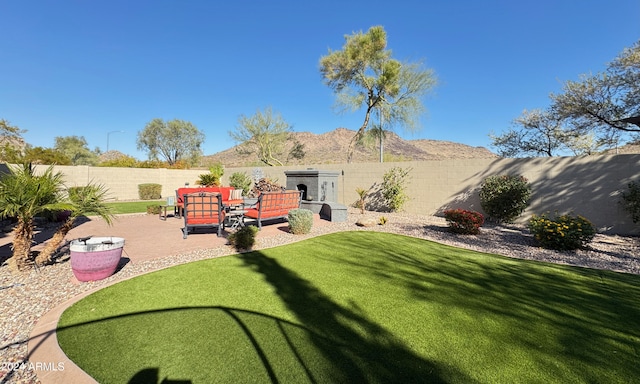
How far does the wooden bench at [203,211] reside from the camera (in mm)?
7277

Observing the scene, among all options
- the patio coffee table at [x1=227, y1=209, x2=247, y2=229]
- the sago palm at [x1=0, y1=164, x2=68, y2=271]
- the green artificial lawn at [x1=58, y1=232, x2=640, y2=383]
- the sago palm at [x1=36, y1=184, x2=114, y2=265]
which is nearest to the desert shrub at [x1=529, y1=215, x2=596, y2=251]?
the green artificial lawn at [x1=58, y1=232, x2=640, y2=383]

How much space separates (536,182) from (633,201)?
2405mm

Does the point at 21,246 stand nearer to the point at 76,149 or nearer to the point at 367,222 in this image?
the point at 367,222

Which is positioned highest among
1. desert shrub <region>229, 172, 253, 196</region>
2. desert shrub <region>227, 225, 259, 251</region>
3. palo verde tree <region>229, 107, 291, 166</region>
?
palo verde tree <region>229, 107, 291, 166</region>

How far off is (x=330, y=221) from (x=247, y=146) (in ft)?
79.0

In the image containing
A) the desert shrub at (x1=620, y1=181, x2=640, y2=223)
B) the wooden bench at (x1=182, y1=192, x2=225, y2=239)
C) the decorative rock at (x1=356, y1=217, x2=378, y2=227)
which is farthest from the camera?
the decorative rock at (x1=356, y1=217, x2=378, y2=227)

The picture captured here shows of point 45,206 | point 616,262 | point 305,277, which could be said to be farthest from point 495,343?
point 45,206

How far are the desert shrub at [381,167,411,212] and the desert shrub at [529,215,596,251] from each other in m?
6.18

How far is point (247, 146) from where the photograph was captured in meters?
31.6

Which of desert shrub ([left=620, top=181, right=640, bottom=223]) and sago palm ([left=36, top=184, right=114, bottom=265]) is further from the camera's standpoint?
desert shrub ([left=620, top=181, right=640, bottom=223])

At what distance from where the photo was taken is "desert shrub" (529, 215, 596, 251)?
6.39 meters

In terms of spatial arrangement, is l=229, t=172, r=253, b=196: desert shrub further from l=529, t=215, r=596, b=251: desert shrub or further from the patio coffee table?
l=529, t=215, r=596, b=251: desert shrub

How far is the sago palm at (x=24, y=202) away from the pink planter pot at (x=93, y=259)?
96 centimetres

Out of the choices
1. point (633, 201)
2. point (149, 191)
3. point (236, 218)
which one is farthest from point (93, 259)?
point (149, 191)
